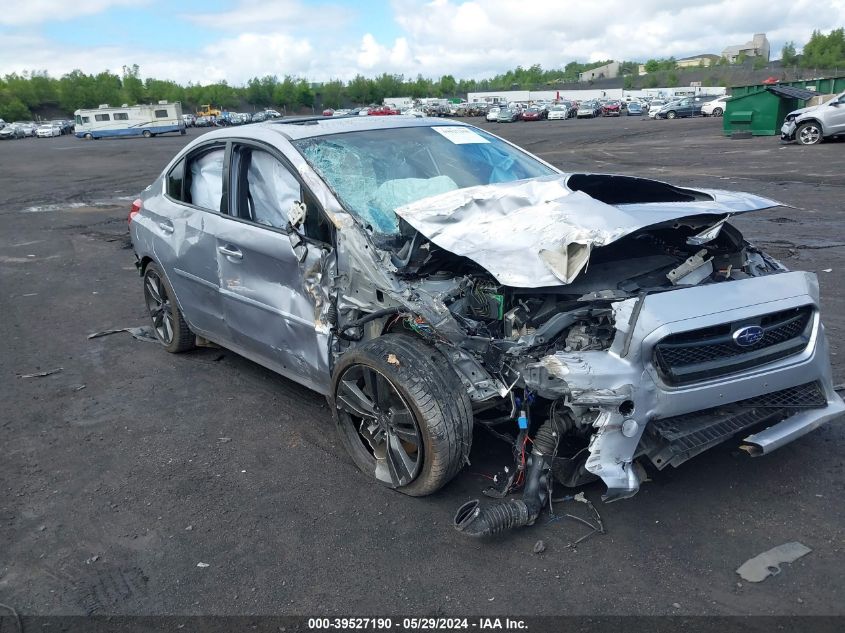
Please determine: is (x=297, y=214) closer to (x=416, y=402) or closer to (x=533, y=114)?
(x=416, y=402)

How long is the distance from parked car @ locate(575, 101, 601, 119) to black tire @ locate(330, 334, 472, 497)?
58726 mm

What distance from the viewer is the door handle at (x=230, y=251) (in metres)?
4.22

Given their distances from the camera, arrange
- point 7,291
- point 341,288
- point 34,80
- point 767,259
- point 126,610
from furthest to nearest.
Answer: point 34,80, point 7,291, point 767,259, point 341,288, point 126,610

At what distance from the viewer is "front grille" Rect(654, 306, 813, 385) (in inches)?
115

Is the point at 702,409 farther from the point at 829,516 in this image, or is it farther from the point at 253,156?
the point at 253,156

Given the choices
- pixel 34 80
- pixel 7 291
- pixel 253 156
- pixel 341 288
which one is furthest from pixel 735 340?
Result: pixel 34 80

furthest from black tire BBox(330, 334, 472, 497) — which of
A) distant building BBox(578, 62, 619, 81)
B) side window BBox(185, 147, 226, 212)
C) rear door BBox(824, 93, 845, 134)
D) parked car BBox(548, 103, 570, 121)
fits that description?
distant building BBox(578, 62, 619, 81)

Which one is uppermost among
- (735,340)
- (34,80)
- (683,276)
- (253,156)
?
(34,80)

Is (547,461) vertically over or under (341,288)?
under

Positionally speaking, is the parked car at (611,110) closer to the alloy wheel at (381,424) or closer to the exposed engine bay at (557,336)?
the exposed engine bay at (557,336)

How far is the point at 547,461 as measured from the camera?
3.17 m

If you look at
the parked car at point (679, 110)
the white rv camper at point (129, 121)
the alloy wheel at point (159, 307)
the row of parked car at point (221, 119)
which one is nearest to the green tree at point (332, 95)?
the row of parked car at point (221, 119)

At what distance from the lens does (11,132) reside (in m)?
68.4

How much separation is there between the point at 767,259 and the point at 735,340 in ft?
3.78
